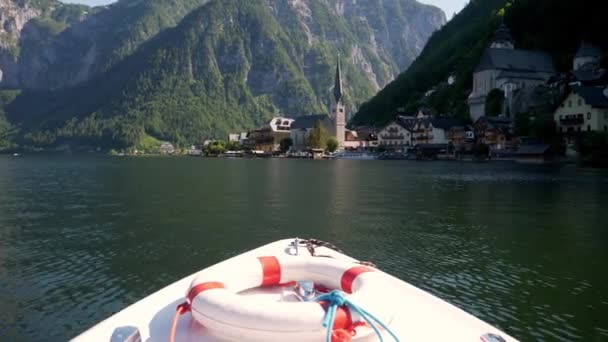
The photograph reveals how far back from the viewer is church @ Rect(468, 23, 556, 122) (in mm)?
113125

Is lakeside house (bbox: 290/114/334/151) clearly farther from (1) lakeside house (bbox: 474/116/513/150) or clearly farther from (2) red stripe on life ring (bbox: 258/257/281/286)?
(2) red stripe on life ring (bbox: 258/257/281/286)

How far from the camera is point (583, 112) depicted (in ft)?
266

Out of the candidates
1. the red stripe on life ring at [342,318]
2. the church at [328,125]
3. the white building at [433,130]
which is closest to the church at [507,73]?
the white building at [433,130]

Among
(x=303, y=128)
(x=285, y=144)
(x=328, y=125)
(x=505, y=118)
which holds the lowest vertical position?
(x=285, y=144)

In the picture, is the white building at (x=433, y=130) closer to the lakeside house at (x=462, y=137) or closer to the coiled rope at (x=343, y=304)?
the lakeside house at (x=462, y=137)

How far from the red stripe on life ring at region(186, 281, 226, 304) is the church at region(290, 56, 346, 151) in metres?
157

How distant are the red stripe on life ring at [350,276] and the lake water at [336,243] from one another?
213 inches

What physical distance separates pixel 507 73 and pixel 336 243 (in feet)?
363

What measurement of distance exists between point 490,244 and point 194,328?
16.4m

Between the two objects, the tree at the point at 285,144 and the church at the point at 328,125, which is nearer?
the church at the point at 328,125

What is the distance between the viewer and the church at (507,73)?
113125 millimetres

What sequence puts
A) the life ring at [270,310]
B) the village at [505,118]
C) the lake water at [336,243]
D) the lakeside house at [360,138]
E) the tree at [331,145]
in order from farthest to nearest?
the lakeside house at [360,138] → the tree at [331,145] → the village at [505,118] → the lake water at [336,243] → the life ring at [270,310]

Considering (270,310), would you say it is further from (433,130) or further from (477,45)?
(477,45)

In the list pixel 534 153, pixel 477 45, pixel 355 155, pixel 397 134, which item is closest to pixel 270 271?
pixel 534 153
